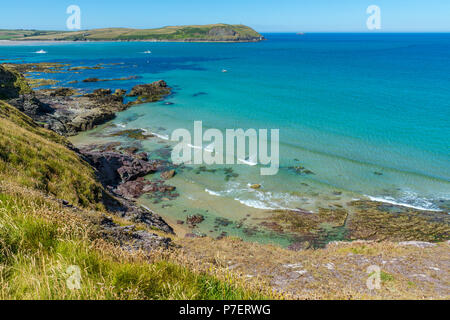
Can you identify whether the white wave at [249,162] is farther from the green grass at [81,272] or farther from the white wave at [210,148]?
the green grass at [81,272]

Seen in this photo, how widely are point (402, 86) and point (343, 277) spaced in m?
70.9

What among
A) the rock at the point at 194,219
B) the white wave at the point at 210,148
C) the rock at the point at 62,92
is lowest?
the rock at the point at 194,219

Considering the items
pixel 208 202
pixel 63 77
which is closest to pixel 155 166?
pixel 208 202

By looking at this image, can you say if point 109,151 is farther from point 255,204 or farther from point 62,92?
point 62,92

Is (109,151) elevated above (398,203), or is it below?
above

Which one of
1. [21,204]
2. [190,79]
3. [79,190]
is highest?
[190,79]

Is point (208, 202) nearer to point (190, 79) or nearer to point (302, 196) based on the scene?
point (302, 196)

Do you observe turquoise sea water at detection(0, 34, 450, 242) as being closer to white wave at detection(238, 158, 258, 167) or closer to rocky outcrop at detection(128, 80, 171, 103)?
white wave at detection(238, 158, 258, 167)

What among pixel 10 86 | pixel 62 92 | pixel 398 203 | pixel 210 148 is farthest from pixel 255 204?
pixel 62 92

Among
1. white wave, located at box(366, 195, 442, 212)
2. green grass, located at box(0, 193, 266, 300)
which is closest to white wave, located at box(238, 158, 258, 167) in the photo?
white wave, located at box(366, 195, 442, 212)

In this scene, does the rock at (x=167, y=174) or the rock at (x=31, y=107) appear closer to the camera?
the rock at (x=167, y=174)

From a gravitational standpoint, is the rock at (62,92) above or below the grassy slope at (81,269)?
above

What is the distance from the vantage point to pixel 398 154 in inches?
1246

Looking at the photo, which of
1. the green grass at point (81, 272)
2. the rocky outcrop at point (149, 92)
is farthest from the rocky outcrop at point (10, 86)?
the green grass at point (81, 272)
